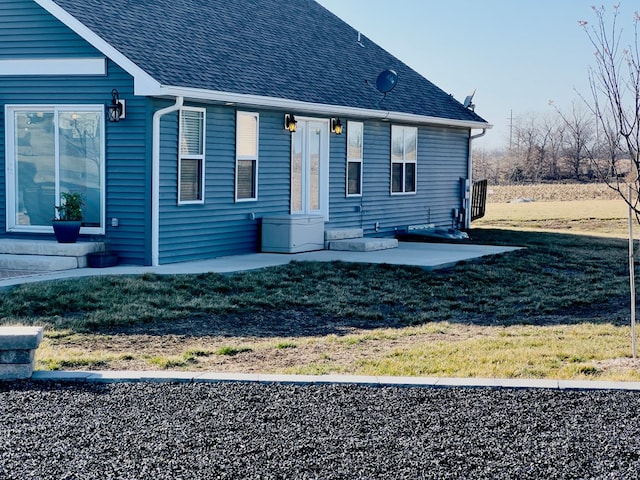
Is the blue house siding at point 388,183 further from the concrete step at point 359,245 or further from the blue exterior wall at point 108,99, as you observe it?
the blue exterior wall at point 108,99

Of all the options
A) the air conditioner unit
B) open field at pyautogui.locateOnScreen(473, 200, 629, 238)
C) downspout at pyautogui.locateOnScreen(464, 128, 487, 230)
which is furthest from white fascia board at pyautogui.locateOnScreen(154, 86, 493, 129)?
open field at pyautogui.locateOnScreen(473, 200, 629, 238)

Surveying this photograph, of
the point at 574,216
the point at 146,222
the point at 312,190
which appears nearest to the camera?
the point at 146,222

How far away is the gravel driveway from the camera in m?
4.79

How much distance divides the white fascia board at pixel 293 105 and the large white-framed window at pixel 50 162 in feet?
4.30

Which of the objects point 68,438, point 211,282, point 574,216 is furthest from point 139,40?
point 574,216

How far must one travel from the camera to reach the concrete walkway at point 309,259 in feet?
41.7

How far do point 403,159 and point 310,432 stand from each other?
609 inches

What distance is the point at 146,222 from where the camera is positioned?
13664 millimetres

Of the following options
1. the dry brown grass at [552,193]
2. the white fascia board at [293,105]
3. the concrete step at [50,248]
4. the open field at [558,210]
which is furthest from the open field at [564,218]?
the concrete step at [50,248]

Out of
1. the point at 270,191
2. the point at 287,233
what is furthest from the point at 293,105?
the point at 287,233

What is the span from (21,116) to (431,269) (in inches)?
247

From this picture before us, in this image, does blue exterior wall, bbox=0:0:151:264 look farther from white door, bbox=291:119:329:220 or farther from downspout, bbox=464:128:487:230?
downspout, bbox=464:128:487:230

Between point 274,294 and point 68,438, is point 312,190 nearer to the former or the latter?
point 274,294

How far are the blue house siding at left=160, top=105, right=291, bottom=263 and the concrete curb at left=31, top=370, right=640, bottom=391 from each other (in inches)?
284
